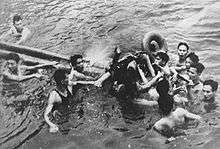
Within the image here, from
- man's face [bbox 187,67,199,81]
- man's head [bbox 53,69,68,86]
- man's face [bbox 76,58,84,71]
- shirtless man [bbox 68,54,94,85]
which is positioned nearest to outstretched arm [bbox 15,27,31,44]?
shirtless man [bbox 68,54,94,85]

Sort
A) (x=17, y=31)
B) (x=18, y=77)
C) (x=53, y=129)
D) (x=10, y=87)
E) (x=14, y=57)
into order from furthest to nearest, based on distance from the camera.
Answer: (x=17, y=31) < (x=14, y=57) < (x=10, y=87) < (x=18, y=77) < (x=53, y=129)

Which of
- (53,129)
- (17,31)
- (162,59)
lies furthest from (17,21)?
(162,59)

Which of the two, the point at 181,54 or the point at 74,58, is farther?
the point at 181,54

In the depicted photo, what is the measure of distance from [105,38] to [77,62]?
4152 mm

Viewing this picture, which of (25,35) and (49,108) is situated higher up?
(25,35)

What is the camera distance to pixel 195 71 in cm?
1161

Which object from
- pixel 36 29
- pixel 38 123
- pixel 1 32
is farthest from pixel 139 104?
pixel 1 32

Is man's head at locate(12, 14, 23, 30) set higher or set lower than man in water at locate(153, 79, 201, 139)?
higher

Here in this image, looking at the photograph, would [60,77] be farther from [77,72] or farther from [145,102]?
[145,102]

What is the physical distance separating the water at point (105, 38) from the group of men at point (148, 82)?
0.52m

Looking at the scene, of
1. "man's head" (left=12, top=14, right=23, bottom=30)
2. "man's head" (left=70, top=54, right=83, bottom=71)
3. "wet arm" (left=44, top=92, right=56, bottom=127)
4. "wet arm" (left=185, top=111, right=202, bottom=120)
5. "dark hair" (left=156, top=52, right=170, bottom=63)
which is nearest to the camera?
"wet arm" (left=185, top=111, right=202, bottom=120)

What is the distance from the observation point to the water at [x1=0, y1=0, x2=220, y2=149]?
10.3 metres

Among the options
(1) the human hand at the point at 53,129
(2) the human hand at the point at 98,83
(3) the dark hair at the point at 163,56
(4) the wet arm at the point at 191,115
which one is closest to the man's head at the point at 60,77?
(2) the human hand at the point at 98,83

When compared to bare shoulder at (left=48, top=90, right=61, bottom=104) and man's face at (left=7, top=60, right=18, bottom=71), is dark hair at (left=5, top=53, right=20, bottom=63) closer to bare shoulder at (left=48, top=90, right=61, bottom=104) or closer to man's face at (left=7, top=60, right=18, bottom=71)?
man's face at (left=7, top=60, right=18, bottom=71)
